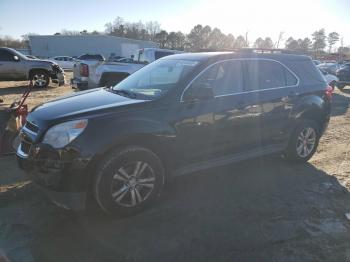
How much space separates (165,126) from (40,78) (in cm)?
1450

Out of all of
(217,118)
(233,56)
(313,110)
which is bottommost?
(313,110)

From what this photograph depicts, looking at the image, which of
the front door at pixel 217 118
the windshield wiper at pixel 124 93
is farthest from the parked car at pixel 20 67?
the front door at pixel 217 118

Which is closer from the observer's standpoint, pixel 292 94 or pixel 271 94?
pixel 271 94

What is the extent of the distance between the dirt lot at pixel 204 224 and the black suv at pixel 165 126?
0.34 meters

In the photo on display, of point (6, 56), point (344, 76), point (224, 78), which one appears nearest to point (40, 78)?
point (6, 56)

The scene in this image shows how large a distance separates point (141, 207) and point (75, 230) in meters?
0.76

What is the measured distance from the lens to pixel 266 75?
525 cm

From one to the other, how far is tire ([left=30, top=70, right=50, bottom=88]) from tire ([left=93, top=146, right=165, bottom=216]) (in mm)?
14385

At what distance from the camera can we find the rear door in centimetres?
503

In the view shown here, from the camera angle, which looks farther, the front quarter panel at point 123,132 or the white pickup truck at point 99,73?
the white pickup truck at point 99,73

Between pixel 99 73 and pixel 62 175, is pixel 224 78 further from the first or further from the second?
pixel 99 73

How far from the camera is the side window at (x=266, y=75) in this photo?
5.03 meters

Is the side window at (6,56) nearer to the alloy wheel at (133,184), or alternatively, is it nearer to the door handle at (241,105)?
the door handle at (241,105)

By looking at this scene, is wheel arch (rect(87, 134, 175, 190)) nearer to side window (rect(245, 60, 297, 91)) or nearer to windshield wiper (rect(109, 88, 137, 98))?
windshield wiper (rect(109, 88, 137, 98))
